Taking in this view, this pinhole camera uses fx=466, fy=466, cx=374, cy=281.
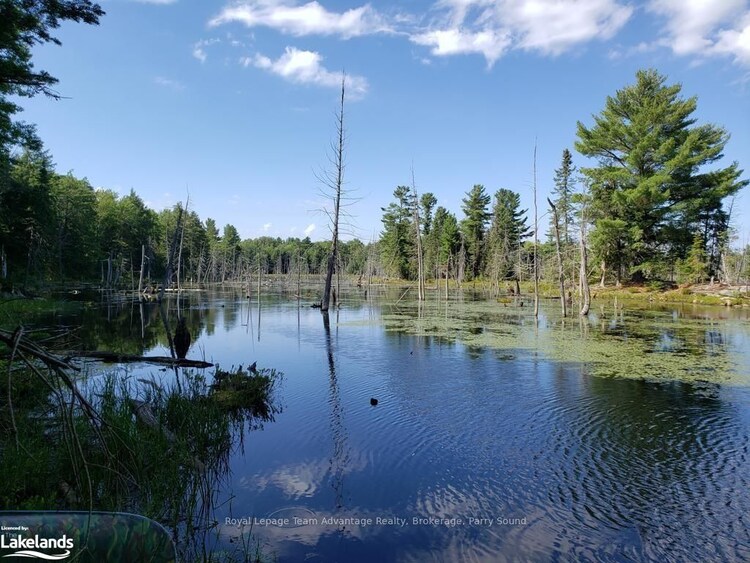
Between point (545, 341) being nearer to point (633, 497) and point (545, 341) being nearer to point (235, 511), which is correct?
point (633, 497)

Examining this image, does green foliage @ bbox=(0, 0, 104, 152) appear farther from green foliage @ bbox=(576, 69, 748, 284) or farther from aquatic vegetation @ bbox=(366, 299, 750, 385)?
green foliage @ bbox=(576, 69, 748, 284)

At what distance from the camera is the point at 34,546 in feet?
8.84

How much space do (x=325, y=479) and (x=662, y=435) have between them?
5.70 m

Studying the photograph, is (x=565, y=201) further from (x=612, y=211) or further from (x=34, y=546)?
(x=34, y=546)

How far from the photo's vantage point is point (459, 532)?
4.96 metres

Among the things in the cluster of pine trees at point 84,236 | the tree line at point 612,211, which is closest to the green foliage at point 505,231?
the tree line at point 612,211

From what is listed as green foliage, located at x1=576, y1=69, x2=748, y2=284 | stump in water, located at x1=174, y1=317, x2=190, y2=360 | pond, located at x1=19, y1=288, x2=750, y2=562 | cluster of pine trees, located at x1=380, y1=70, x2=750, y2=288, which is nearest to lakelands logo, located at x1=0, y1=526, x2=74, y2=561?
pond, located at x1=19, y1=288, x2=750, y2=562

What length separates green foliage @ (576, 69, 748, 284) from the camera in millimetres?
42875

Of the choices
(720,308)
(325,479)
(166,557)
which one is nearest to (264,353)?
(325,479)

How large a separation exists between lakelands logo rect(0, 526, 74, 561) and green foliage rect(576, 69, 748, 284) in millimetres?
47148

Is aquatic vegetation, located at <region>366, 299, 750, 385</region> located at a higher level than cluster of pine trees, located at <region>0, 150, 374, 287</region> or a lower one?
lower

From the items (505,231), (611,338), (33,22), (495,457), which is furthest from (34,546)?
(505,231)

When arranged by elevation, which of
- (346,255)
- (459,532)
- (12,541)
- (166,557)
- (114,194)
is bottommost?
A: (459,532)

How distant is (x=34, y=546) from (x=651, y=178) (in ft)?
158
